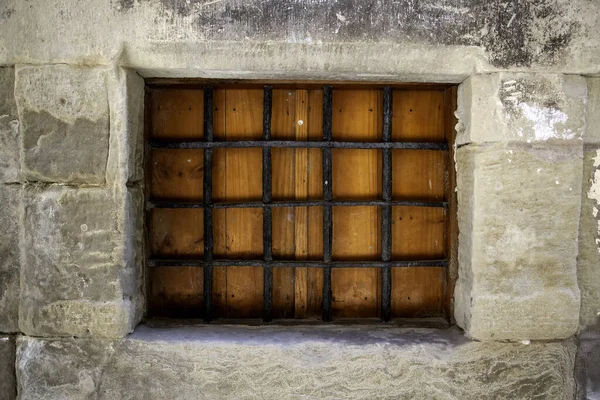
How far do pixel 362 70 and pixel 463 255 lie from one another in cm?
93

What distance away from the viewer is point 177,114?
6.80 ft

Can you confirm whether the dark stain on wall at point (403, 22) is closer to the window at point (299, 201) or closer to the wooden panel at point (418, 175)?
the window at point (299, 201)

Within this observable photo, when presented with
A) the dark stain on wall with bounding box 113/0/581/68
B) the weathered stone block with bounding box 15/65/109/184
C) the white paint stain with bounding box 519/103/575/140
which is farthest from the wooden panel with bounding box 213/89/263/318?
the white paint stain with bounding box 519/103/575/140

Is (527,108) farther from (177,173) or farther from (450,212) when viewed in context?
(177,173)

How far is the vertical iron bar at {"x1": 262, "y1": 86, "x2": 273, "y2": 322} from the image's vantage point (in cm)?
203

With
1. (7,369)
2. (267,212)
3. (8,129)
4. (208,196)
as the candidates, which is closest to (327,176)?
(267,212)

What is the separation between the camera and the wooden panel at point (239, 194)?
2066 millimetres

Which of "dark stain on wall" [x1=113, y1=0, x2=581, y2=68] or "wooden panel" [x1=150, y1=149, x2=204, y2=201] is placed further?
"wooden panel" [x1=150, y1=149, x2=204, y2=201]

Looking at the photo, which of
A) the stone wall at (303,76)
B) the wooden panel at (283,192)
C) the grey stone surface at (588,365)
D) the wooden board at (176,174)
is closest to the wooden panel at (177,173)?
the wooden board at (176,174)

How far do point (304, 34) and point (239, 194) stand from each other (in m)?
0.79

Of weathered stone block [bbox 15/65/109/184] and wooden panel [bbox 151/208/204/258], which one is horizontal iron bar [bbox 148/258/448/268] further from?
weathered stone block [bbox 15/65/109/184]

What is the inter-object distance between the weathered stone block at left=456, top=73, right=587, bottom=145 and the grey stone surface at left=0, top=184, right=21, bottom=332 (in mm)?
1977

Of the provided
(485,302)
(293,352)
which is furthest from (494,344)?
(293,352)

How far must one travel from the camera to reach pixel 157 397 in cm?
185
